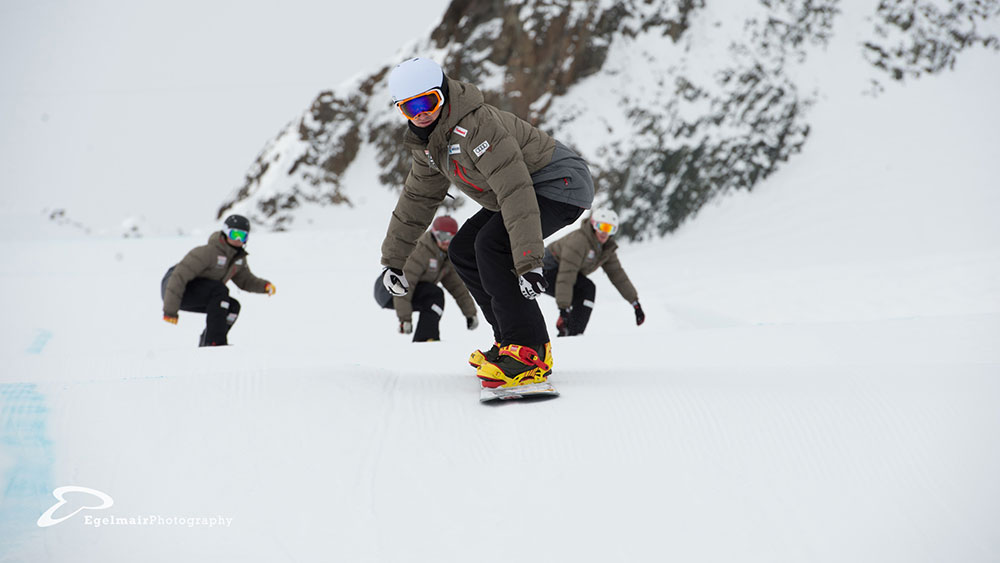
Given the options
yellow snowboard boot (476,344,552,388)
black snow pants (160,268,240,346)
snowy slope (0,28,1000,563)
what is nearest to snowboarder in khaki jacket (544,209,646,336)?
snowy slope (0,28,1000,563)

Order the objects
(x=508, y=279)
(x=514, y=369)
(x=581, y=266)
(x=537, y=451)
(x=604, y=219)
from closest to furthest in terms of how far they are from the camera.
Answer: (x=537, y=451)
(x=514, y=369)
(x=508, y=279)
(x=604, y=219)
(x=581, y=266)

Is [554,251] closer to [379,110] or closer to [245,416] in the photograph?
[245,416]

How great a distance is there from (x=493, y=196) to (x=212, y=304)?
3.94m

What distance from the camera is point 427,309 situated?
6293mm

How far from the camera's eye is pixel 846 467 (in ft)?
6.75

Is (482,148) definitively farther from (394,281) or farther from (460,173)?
(394,281)

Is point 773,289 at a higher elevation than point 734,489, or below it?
below

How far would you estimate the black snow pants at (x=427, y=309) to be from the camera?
6254 mm

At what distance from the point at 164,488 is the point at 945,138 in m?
13.5

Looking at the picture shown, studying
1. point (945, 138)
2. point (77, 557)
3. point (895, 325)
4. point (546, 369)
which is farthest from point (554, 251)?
point (945, 138)

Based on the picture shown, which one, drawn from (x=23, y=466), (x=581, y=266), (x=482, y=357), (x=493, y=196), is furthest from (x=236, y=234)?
(x=23, y=466)

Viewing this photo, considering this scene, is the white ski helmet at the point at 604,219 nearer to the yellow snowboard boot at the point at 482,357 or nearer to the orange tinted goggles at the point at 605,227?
the orange tinted goggles at the point at 605,227

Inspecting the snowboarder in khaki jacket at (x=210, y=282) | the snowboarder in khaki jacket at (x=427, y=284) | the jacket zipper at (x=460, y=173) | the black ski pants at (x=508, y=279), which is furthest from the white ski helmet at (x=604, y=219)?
the jacket zipper at (x=460, y=173)

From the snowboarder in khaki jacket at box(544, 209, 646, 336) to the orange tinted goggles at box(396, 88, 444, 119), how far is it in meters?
3.55
